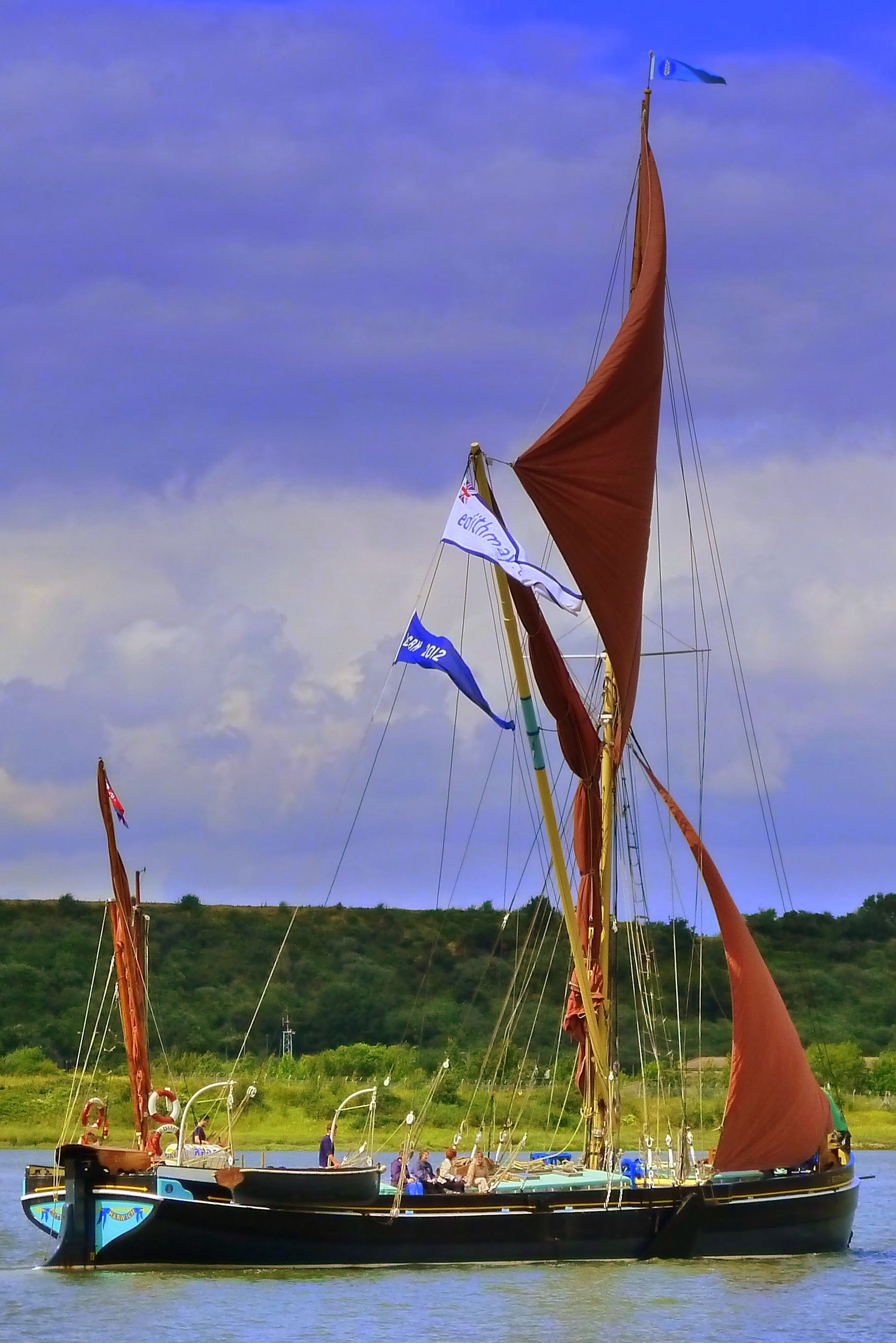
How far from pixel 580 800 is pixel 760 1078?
281 inches

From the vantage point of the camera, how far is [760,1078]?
45.0 meters

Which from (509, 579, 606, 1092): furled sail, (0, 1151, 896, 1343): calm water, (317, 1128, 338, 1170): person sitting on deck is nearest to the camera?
(0, 1151, 896, 1343): calm water

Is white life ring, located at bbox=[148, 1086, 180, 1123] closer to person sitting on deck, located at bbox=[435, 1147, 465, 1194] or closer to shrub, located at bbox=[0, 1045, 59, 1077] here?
person sitting on deck, located at bbox=[435, 1147, 465, 1194]

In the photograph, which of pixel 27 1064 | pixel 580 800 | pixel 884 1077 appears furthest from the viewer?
pixel 884 1077

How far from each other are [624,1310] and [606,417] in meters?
17.1

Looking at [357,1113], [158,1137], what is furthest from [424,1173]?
[357,1113]

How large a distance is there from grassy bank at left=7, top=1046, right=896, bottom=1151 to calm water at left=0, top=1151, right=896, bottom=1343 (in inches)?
1236

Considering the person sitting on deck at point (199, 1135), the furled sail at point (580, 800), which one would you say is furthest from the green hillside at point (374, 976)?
the person sitting on deck at point (199, 1135)

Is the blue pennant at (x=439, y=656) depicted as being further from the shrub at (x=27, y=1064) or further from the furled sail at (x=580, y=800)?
the shrub at (x=27, y=1064)

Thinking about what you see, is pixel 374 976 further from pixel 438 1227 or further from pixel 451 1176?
pixel 438 1227

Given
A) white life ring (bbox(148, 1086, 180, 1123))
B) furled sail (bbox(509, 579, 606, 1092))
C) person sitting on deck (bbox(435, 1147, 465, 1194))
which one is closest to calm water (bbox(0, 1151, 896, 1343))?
person sitting on deck (bbox(435, 1147, 465, 1194))

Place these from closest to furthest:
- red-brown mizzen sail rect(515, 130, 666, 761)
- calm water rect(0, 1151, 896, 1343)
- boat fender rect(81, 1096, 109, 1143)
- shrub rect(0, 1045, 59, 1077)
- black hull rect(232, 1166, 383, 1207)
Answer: calm water rect(0, 1151, 896, 1343) < black hull rect(232, 1166, 383, 1207) < boat fender rect(81, 1096, 109, 1143) < red-brown mizzen sail rect(515, 130, 666, 761) < shrub rect(0, 1045, 59, 1077)

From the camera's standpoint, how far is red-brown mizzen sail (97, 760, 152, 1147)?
45.9 metres

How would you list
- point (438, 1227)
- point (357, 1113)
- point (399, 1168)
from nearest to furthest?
point (438, 1227), point (399, 1168), point (357, 1113)
